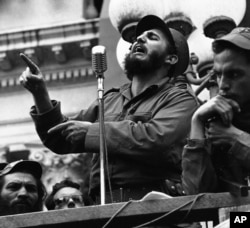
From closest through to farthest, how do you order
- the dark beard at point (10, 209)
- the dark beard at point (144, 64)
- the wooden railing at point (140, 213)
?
the wooden railing at point (140, 213)
the dark beard at point (144, 64)
the dark beard at point (10, 209)

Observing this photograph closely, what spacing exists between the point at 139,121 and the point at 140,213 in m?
1.41

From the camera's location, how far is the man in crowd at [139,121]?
8609mm

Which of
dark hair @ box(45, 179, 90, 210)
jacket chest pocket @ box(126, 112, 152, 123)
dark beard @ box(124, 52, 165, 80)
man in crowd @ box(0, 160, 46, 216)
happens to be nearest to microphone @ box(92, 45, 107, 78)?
dark beard @ box(124, 52, 165, 80)

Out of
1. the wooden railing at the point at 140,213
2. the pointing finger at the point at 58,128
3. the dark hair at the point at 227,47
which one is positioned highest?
the dark hair at the point at 227,47

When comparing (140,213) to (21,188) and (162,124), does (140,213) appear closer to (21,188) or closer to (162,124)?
(162,124)

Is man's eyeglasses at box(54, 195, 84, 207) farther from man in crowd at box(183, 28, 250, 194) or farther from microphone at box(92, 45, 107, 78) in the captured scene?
man in crowd at box(183, 28, 250, 194)

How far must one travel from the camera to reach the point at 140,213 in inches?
294

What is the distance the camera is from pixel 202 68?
1262 cm

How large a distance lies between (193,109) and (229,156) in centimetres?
103

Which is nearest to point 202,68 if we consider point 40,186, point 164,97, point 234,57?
point 40,186

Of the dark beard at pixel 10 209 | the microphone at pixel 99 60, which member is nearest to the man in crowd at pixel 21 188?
the dark beard at pixel 10 209

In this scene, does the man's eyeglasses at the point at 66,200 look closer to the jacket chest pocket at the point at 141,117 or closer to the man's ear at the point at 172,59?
the man's ear at the point at 172,59

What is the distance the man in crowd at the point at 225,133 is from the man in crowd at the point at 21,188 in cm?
248

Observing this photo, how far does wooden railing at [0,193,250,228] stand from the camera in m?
7.45
